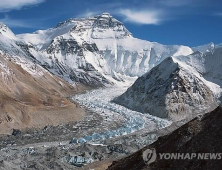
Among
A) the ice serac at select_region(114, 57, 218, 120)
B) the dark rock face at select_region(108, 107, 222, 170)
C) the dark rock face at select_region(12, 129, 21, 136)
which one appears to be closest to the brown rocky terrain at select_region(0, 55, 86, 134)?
the dark rock face at select_region(12, 129, 21, 136)

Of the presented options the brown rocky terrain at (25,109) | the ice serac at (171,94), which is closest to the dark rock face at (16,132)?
the brown rocky terrain at (25,109)

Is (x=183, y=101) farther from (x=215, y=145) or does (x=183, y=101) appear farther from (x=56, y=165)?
(x=215, y=145)

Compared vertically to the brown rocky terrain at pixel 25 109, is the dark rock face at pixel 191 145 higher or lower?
lower

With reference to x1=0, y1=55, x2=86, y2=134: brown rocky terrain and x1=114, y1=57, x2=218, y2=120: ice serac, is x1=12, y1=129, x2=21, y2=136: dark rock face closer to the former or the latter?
x1=0, y1=55, x2=86, y2=134: brown rocky terrain

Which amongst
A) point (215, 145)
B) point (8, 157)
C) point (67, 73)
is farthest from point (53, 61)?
point (215, 145)

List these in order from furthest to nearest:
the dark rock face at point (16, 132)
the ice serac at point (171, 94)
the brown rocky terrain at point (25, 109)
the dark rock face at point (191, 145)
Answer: the ice serac at point (171, 94) → the brown rocky terrain at point (25, 109) → the dark rock face at point (16, 132) → the dark rock face at point (191, 145)

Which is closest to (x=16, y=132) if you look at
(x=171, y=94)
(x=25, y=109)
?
(x=25, y=109)

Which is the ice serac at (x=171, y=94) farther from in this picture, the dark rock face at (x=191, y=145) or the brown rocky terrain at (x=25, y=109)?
the dark rock face at (x=191, y=145)
